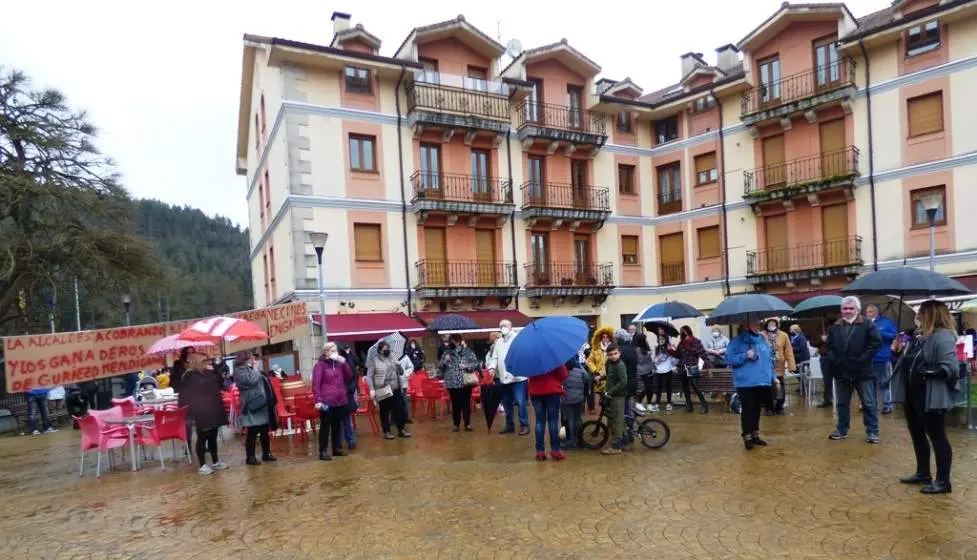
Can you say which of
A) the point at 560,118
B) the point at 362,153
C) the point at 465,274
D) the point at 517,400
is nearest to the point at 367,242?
the point at 362,153

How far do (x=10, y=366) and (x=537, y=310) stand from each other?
16353 mm

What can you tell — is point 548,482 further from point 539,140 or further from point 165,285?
point 165,285

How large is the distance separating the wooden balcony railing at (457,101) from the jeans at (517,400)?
44.0ft

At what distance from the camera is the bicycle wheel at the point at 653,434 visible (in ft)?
29.2

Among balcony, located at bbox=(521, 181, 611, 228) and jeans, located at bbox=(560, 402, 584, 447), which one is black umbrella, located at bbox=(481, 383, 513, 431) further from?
balcony, located at bbox=(521, 181, 611, 228)

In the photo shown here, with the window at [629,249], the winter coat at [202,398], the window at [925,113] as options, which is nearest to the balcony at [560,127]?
the window at [629,249]

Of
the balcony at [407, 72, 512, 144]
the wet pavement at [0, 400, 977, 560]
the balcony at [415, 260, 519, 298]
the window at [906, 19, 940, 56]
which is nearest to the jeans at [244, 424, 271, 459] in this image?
the wet pavement at [0, 400, 977, 560]

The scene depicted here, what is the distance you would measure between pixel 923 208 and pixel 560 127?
12483 mm

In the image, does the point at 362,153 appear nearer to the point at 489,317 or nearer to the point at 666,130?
the point at 489,317

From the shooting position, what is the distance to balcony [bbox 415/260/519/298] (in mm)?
22156

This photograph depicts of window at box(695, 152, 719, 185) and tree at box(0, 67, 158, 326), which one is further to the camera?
window at box(695, 152, 719, 185)

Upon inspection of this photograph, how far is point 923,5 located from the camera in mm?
21281

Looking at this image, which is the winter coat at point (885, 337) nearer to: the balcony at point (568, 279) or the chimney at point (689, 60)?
the balcony at point (568, 279)

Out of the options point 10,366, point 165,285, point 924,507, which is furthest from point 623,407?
point 165,285
